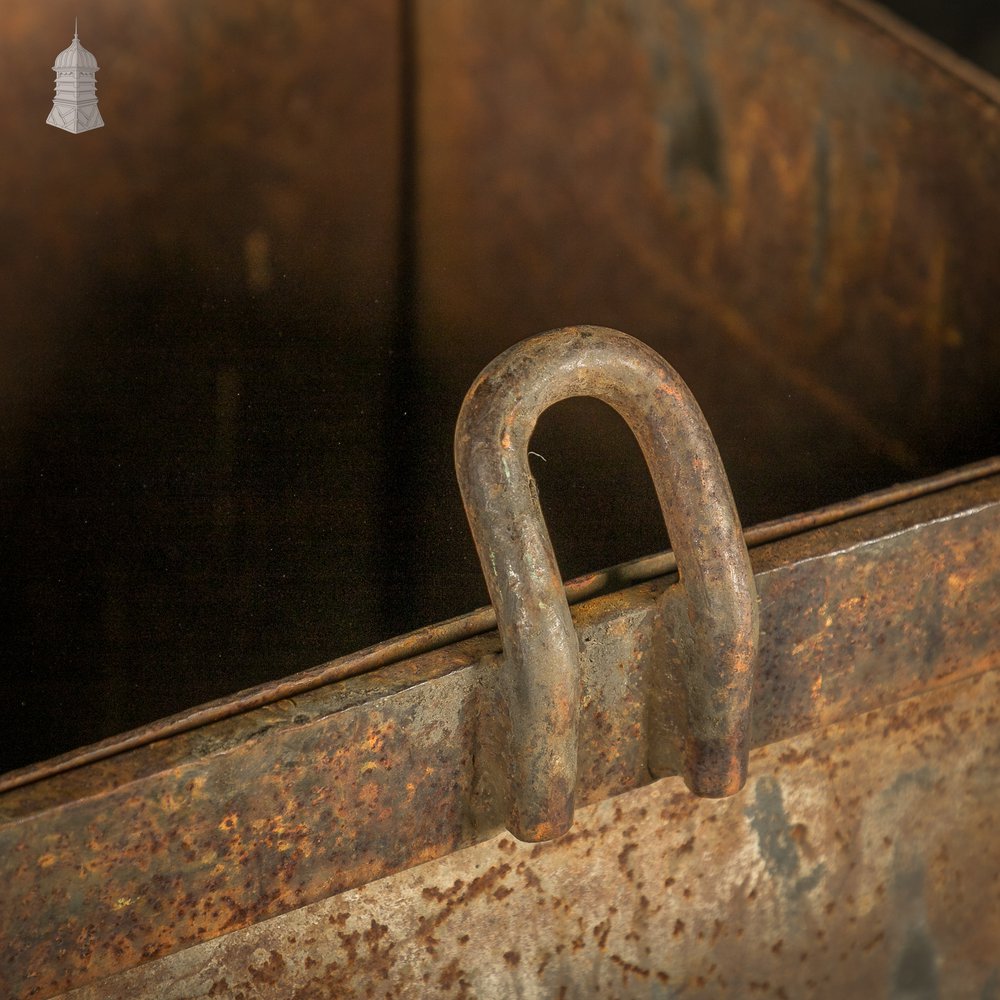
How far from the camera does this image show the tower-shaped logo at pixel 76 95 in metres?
1.89

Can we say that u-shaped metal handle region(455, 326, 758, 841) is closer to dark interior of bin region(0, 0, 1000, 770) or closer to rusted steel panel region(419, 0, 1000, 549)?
dark interior of bin region(0, 0, 1000, 770)

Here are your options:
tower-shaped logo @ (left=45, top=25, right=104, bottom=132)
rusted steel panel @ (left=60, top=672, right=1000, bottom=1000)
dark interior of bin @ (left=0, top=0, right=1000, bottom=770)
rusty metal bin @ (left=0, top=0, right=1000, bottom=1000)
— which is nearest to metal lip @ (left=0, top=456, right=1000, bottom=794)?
rusty metal bin @ (left=0, top=0, right=1000, bottom=1000)

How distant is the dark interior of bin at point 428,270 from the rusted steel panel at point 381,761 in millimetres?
315

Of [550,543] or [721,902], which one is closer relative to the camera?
[550,543]

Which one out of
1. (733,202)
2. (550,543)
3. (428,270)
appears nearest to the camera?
(550,543)

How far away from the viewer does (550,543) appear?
2.57 feet

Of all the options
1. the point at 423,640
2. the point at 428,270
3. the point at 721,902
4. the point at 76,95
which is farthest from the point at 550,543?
the point at 76,95

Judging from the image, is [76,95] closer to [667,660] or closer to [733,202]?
[733,202]

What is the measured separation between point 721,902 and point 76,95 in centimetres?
142

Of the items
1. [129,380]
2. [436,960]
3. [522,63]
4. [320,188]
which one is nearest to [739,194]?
[522,63]

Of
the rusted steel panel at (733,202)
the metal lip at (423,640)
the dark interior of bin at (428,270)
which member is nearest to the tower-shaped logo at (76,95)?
the dark interior of bin at (428,270)

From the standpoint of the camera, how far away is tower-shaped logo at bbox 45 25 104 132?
6.21ft

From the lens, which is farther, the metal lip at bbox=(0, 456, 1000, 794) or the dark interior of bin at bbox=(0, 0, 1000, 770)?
the dark interior of bin at bbox=(0, 0, 1000, 770)

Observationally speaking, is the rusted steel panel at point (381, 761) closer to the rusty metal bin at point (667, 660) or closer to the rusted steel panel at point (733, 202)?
the rusty metal bin at point (667, 660)
